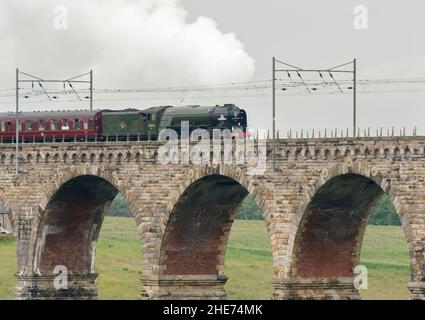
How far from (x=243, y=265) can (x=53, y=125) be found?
29274mm

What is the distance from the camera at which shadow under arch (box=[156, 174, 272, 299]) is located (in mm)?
114562

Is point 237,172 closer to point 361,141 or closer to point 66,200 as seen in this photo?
point 361,141

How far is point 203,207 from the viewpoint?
115312 mm

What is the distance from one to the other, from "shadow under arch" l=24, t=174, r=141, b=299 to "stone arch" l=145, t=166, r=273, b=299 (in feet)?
24.2

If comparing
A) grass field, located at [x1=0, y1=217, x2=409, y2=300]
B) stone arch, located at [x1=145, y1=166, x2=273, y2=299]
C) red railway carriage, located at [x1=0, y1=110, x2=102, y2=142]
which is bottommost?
grass field, located at [x1=0, y1=217, x2=409, y2=300]

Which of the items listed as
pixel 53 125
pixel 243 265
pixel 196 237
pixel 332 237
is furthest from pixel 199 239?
pixel 243 265

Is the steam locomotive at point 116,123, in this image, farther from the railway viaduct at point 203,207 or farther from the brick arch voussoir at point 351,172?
the brick arch voussoir at point 351,172

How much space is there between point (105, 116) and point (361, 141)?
78.8 feet

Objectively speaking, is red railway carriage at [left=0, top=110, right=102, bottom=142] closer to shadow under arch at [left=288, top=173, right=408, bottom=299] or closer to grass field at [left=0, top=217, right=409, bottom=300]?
grass field at [left=0, top=217, right=409, bottom=300]

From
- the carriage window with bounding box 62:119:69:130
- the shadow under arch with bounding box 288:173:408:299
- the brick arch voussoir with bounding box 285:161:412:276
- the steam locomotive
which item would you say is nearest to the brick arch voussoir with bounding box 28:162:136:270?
the steam locomotive

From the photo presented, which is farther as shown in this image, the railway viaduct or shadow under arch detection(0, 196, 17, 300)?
shadow under arch detection(0, 196, 17, 300)

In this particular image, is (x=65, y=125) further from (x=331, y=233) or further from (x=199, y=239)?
(x=331, y=233)

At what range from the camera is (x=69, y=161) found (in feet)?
391
